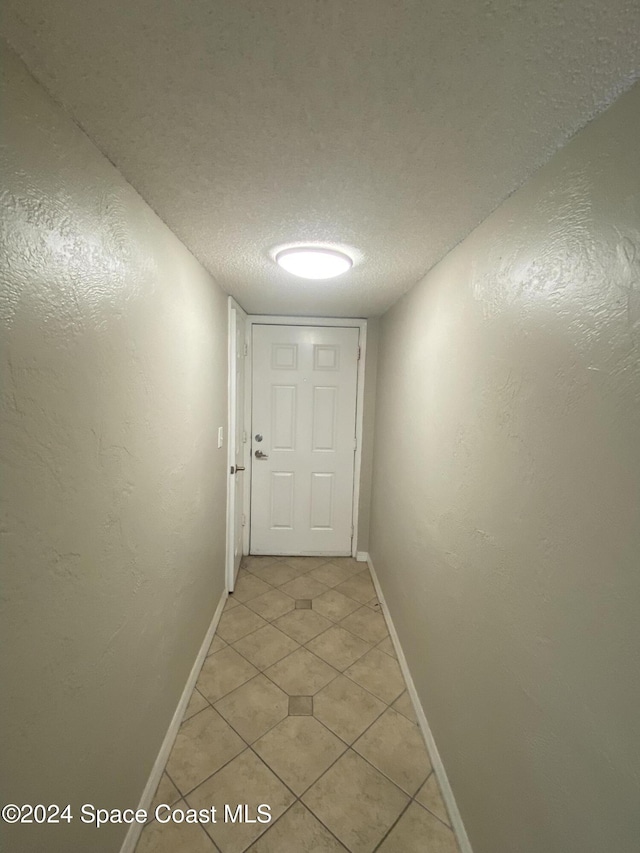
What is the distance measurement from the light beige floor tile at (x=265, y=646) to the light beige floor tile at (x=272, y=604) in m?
0.14

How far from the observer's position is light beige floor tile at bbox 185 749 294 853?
1136 mm

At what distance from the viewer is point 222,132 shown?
2.45ft

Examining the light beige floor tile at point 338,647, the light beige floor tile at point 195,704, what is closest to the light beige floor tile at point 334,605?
the light beige floor tile at point 338,647

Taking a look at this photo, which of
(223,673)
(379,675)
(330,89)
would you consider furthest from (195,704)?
(330,89)

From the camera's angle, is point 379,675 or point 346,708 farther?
point 379,675

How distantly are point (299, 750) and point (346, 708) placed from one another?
29 cm

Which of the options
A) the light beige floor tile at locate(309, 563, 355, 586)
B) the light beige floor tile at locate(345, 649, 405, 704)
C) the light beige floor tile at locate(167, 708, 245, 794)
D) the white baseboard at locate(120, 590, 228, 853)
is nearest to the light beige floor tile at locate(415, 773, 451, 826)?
the light beige floor tile at locate(345, 649, 405, 704)

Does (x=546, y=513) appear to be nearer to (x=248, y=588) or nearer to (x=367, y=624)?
(x=367, y=624)

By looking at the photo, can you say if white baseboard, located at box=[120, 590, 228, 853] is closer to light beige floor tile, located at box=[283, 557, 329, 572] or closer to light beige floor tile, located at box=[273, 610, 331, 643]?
light beige floor tile, located at box=[273, 610, 331, 643]

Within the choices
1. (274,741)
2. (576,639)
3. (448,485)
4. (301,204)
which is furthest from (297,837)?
(301,204)

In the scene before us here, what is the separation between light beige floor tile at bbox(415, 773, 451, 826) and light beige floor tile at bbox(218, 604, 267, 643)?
1149 mm

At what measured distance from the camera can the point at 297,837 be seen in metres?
1.14

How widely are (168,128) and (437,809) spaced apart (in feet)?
7.31

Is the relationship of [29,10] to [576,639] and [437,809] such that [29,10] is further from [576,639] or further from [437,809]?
[437,809]
